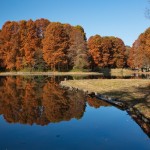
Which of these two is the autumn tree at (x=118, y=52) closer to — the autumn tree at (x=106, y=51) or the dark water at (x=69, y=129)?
the autumn tree at (x=106, y=51)

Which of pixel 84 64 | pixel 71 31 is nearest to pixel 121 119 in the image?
pixel 84 64

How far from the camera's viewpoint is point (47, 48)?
302 feet

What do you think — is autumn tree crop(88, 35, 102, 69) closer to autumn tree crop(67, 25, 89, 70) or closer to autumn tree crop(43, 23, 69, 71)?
autumn tree crop(67, 25, 89, 70)

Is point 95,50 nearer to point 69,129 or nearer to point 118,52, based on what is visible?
point 118,52

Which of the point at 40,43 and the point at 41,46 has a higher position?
the point at 40,43

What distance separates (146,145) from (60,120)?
702 centimetres

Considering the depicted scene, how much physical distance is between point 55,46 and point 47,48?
8.98 ft

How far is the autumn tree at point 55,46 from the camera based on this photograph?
9006 cm

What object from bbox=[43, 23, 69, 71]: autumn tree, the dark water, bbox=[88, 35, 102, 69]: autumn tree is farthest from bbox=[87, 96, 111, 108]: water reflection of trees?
bbox=[88, 35, 102, 69]: autumn tree

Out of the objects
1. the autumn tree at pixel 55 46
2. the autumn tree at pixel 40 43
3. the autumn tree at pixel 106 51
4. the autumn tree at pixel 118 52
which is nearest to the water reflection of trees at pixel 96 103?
the autumn tree at pixel 55 46

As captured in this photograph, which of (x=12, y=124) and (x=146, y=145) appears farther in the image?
(x=12, y=124)

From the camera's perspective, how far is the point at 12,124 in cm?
1752

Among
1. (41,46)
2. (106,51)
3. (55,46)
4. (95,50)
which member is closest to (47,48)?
(55,46)

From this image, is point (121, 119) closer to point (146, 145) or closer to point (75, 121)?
point (75, 121)
